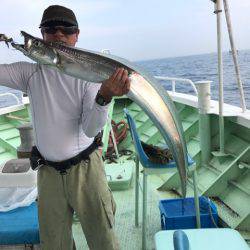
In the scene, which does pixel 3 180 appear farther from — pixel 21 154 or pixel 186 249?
pixel 186 249

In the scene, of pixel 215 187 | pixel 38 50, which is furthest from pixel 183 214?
pixel 38 50

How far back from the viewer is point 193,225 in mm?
3752

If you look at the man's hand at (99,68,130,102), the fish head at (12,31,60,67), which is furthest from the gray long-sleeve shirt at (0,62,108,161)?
the fish head at (12,31,60,67)

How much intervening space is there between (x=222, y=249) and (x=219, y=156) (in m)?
2.75

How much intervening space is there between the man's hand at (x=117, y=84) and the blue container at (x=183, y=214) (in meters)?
1.95

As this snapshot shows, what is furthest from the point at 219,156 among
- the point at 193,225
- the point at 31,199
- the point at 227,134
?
the point at 31,199

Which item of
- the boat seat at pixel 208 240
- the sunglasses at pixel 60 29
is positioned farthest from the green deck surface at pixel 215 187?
the sunglasses at pixel 60 29

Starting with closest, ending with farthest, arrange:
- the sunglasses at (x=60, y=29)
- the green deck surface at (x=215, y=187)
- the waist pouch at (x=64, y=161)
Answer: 1. the sunglasses at (x=60, y=29)
2. the waist pouch at (x=64, y=161)
3. the green deck surface at (x=215, y=187)

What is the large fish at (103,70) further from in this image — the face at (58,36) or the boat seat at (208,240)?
the boat seat at (208,240)

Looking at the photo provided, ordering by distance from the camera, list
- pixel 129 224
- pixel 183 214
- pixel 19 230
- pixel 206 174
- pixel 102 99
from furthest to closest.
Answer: pixel 206 174 → pixel 129 224 → pixel 183 214 → pixel 19 230 → pixel 102 99

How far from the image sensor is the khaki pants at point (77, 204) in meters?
2.64

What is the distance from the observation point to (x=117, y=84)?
2.04 m

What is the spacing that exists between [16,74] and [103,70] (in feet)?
2.73

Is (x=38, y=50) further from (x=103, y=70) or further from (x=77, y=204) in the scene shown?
(x=77, y=204)
